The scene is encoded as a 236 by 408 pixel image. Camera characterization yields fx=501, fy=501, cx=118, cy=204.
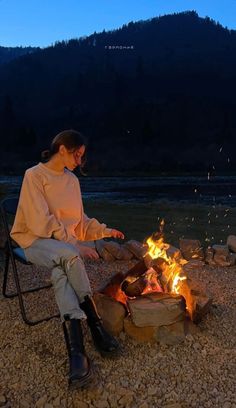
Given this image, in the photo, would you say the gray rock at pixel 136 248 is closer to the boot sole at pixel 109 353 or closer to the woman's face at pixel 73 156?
the woman's face at pixel 73 156

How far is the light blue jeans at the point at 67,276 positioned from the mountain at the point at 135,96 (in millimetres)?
41660

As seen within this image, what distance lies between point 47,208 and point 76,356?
1047mm

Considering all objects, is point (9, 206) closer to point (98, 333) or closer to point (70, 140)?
point (70, 140)

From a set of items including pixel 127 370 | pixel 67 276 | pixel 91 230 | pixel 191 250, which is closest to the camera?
pixel 127 370

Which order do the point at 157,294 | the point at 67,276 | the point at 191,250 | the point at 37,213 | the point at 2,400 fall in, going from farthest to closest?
the point at 191,250 → the point at 157,294 → the point at 37,213 → the point at 67,276 → the point at 2,400

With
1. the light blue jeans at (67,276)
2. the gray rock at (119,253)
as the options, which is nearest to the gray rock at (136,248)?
the gray rock at (119,253)

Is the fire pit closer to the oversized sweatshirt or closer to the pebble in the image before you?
the oversized sweatshirt

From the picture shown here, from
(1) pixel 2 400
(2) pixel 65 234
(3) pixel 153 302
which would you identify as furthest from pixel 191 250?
(1) pixel 2 400

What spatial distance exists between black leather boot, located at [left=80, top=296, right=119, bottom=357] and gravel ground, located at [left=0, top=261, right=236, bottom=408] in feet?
0.33

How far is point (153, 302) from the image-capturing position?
3746 mm

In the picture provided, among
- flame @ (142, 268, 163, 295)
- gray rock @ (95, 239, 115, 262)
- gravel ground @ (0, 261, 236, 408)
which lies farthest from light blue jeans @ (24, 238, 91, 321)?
gray rock @ (95, 239, 115, 262)

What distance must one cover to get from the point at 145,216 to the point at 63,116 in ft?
207

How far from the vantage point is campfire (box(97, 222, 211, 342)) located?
12.0ft

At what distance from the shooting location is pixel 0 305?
14.2 feet
